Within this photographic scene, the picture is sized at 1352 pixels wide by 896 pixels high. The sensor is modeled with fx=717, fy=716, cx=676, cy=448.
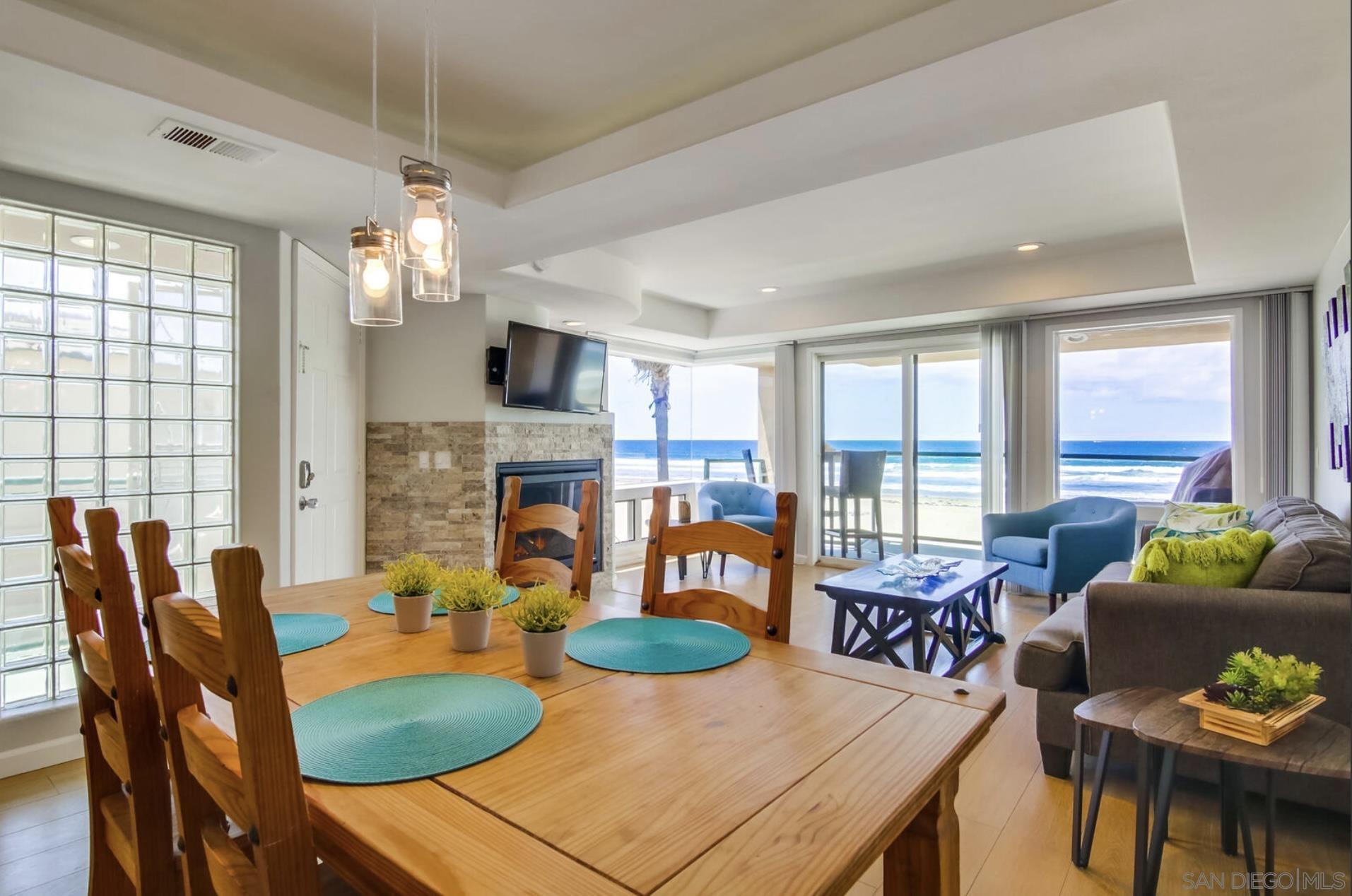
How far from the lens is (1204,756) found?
5.66 ft

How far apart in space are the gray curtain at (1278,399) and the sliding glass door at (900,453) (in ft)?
5.88

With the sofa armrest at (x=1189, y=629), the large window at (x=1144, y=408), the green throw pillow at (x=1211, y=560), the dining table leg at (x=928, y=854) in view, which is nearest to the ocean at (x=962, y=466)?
the large window at (x=1144, y=408)

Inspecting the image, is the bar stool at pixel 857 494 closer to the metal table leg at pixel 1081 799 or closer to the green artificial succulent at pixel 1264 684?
the metal table leg at pixel 1081 799

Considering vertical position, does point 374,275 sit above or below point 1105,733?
above

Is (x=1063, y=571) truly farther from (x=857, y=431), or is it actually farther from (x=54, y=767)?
(x=54, y=767)

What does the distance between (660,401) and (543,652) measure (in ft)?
19.2

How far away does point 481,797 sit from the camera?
0.93m

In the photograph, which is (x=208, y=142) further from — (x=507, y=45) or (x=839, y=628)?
(x=839, y=628)

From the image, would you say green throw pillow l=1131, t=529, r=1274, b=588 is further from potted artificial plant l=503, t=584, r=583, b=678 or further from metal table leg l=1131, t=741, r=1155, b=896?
potted artificial plant l=503, t=584, r=583, b=678

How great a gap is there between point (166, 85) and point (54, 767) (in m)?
2.40

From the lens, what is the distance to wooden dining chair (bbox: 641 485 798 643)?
1596 millimetres

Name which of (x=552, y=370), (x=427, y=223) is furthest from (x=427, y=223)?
(x=552, y=370)

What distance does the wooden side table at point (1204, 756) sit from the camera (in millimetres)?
1450

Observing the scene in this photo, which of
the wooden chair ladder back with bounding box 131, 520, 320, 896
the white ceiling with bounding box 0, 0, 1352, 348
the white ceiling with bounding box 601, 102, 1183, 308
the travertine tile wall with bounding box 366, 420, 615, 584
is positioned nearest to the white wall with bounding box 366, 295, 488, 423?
the travertine tile wall with bounding box 366, 420, 615, 584
